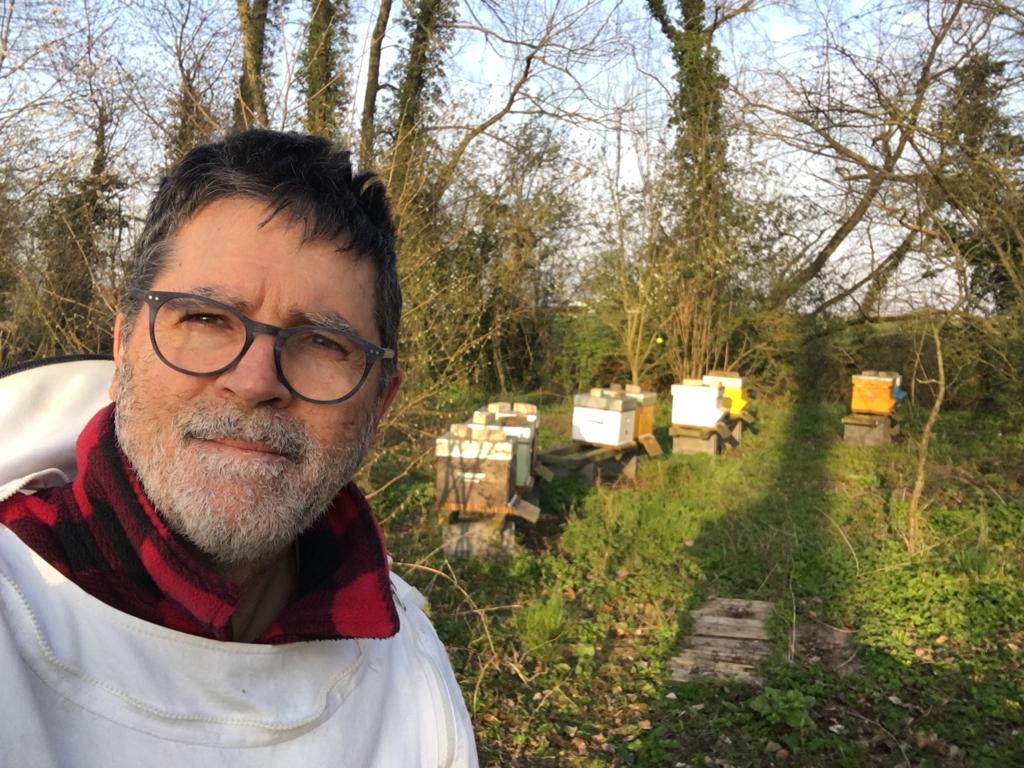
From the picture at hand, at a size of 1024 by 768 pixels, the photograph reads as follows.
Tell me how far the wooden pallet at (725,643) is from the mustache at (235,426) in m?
3.71

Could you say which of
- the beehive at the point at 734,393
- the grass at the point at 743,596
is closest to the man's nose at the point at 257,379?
the grass at the point at 743,596

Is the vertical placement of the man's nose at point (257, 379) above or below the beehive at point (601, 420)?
above

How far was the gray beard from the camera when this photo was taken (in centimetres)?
104

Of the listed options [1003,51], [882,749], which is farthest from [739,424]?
[882,749]

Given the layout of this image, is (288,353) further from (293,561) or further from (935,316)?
(935,316)

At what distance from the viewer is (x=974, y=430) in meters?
11.2

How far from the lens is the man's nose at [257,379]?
3.42 ft

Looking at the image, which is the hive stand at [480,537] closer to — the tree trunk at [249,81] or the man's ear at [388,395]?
the tree trunk at [249,81]

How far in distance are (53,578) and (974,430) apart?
39.6 ft

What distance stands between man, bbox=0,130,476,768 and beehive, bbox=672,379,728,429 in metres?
8.48

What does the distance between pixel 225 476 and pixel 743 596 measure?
4.90 m

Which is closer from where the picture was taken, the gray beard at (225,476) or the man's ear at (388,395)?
the gray beard at (225,476)

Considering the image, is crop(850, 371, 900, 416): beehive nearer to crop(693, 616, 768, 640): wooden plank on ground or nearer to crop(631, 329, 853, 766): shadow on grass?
crop(631, 329, 853, 766): shadow on grass

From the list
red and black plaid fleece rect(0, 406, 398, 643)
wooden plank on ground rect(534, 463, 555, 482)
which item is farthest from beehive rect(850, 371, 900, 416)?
red and black plaid fleece rect(0, 406, 398, 643)
